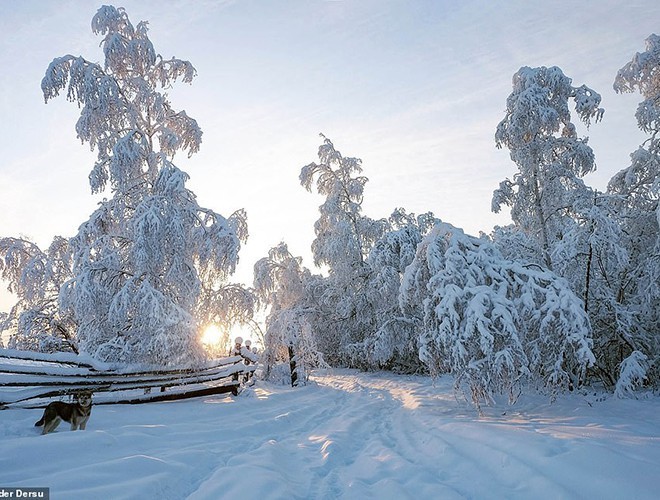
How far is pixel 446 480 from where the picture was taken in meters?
4.07

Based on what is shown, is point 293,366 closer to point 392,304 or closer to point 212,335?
point 212,335

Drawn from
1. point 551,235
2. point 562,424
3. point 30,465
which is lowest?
point 562,424

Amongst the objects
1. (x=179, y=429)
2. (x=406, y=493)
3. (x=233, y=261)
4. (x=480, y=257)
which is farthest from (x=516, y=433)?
(x=233, y=261)

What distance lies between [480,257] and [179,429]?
6.34 meters

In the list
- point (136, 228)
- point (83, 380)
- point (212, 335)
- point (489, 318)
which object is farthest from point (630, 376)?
point (136, 228)

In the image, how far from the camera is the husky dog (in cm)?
511

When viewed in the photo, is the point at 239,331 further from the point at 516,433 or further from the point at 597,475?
the point at 597,475

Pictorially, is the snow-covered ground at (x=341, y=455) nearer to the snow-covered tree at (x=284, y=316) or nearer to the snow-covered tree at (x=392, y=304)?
the snow-covered tree at (x=284, y=316)

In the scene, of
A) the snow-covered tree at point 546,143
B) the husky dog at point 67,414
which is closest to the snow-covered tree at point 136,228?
the husky dog at point 67,414

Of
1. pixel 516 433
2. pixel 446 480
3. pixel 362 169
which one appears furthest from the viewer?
→ pixel 362 169

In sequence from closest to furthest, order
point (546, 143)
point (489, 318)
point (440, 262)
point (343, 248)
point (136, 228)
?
1. point (489, 318)
2. point (440, 262)
3. point (136, 228)
4. point (546, 143)
5. point (343, 248)

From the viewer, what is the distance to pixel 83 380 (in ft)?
23.1

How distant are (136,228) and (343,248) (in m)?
11.4

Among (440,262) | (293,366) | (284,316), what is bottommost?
(293,366)
